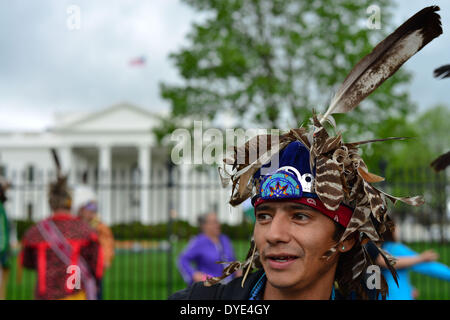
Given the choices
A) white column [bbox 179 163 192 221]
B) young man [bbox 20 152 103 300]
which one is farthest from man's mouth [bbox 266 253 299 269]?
white column [bbox 179 163 192 221]

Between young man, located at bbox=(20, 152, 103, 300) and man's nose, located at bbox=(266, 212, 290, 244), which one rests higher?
man's nose, located at bbox=(266, 212, 290, 244)

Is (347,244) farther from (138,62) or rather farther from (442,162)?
(138,62)

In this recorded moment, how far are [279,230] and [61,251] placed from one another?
3.18 m

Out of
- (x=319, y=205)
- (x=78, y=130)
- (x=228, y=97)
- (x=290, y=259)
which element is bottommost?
(x=290, y=259)

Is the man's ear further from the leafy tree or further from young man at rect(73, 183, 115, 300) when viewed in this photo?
the leafy tree

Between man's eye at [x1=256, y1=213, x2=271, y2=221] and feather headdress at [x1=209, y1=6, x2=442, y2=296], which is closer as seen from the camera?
feather headdress at [x1=209, y1=6, x2=442, y2=296]

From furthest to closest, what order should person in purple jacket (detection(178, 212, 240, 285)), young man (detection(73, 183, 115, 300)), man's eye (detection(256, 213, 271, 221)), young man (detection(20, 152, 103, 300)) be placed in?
1. young man (detection(73, 183, 115, 300))
2. person in purple jacket (detection(178, 212, 240, 285))
3. young man (detection(20, 152, 103, 300))
4. man's eye (detection(256, 213, 271, 221))

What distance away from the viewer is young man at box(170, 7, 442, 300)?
6.03 feet

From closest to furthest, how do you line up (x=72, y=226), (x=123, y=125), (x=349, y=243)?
(x=349, y=243), (x=72, y=226), (x=123, y=125)

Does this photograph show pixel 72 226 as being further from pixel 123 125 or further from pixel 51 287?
pixel 123 125

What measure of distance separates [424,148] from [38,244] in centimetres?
4853

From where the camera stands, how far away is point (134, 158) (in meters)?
62.5
